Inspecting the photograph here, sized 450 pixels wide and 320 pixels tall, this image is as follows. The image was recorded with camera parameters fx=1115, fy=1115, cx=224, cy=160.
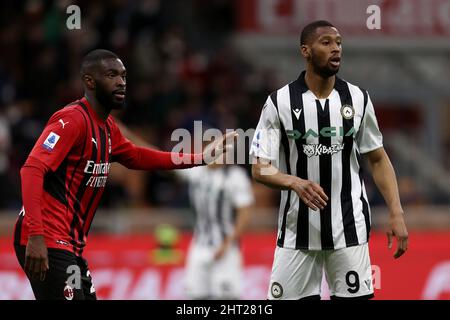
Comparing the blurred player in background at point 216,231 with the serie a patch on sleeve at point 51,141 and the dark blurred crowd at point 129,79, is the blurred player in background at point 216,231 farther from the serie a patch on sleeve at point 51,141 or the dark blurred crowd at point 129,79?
the serie a patch on sleeve at point 51,141

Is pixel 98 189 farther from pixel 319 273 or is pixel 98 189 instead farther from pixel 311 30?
pixel 311 30

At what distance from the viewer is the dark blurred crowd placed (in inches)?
576

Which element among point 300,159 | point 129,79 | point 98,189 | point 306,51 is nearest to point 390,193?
point 300,159

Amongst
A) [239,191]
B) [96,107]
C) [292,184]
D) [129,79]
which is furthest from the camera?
[129,79]

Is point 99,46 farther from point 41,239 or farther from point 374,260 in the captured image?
point 41,239

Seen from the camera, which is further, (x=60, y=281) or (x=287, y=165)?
(x=287, y=165)

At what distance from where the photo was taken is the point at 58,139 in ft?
23.1

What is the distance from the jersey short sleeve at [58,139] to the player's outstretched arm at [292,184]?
1.20 meters

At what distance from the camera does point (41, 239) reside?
6.84 meters

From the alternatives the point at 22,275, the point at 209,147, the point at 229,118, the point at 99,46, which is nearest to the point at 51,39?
the point at 99,46

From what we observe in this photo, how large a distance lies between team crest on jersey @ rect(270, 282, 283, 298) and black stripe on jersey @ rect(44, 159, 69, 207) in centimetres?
150

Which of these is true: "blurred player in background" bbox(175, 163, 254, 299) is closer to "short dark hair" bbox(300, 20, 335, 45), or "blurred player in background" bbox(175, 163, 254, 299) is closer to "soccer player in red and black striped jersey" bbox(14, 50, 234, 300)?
"soccer player in red and black striped jersey" bbox(14, 50, 234, 300)

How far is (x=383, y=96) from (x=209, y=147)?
38.4ft

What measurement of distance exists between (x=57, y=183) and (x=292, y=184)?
1517 mm
